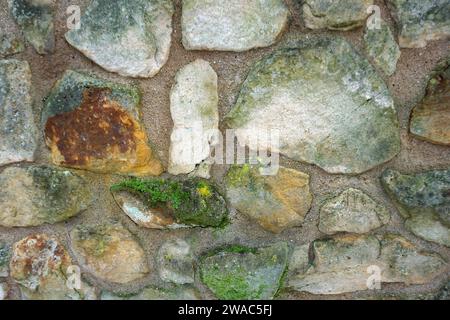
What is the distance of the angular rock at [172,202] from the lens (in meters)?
1.21

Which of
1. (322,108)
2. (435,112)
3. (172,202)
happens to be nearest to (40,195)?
(172,202)

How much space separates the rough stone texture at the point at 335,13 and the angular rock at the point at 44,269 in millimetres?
812

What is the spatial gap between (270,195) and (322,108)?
0.24 metres

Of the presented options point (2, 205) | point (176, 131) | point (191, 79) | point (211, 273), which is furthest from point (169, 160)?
point (2, 205)

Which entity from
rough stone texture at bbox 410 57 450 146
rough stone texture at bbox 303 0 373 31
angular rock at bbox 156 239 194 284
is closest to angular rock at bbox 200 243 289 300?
angular rock at bbox 156 239 194 284

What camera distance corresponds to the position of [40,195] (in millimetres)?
1238

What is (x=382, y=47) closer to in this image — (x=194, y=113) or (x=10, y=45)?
(x=194, y=113)

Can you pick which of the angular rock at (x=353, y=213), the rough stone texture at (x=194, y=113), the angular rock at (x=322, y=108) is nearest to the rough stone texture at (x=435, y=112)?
the angular rock at (x=322, y=108)

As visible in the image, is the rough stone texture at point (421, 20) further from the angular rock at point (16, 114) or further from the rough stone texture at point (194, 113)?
the angular rock at point (16, 114)

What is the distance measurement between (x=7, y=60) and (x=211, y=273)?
26.9 inches

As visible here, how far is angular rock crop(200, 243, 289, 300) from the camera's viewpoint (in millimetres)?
1254

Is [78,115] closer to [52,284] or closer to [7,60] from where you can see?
[7,60]

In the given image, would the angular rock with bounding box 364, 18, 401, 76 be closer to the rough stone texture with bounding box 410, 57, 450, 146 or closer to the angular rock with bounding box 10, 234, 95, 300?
the rough stone texture with bounding box 410, 57, 450, 146

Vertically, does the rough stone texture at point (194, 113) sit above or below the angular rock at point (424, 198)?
above
